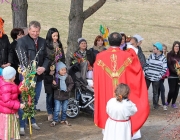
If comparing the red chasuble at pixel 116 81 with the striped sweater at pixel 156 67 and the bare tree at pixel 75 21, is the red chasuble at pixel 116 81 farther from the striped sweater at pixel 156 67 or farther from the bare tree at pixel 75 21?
the bare tree at pixel 75 21

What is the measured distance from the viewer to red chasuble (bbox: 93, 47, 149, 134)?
6727 mm

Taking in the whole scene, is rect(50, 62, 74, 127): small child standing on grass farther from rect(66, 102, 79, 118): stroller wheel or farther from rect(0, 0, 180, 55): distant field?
rect(0, 0, 180, 55): distant field

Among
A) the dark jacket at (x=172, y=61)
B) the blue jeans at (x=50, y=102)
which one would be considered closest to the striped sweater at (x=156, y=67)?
the dark jacket at (x=172, y=61)

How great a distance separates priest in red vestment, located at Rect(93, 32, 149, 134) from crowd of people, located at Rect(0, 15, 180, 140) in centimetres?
25

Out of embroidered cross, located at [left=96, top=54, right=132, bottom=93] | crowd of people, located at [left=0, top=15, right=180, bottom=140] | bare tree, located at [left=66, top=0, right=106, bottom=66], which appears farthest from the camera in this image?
bare tree, located at [left=66, top=0, right=106, bottom=66]

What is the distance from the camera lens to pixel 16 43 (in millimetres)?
7641

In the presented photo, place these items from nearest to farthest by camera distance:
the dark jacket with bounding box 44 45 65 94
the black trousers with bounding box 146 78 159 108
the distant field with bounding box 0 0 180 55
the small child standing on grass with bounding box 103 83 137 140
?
1. the small child standing on grass with bounding box 103 83 137 140
2. the dark jacket with bounding box 44 45 65 94
3. the black trousers with bounding box 146 78 159 108
4. the distant field with bounding box 0 0 180 55

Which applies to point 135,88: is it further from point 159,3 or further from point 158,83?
point 159,3

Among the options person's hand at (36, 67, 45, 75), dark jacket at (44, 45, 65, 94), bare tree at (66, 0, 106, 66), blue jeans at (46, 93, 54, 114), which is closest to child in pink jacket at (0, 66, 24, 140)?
person's hand at (36, 67, 45, 75)

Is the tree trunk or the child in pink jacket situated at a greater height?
the tree trunk

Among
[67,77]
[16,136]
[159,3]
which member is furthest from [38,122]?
[159,3]

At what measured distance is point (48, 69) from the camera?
793 centimetres

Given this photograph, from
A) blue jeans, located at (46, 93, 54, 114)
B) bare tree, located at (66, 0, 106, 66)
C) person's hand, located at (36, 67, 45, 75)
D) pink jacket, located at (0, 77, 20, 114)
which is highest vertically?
bare tree, located at (66, 0, 106, 66)

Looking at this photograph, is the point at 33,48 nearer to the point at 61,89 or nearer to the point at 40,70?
the point at 40,70
